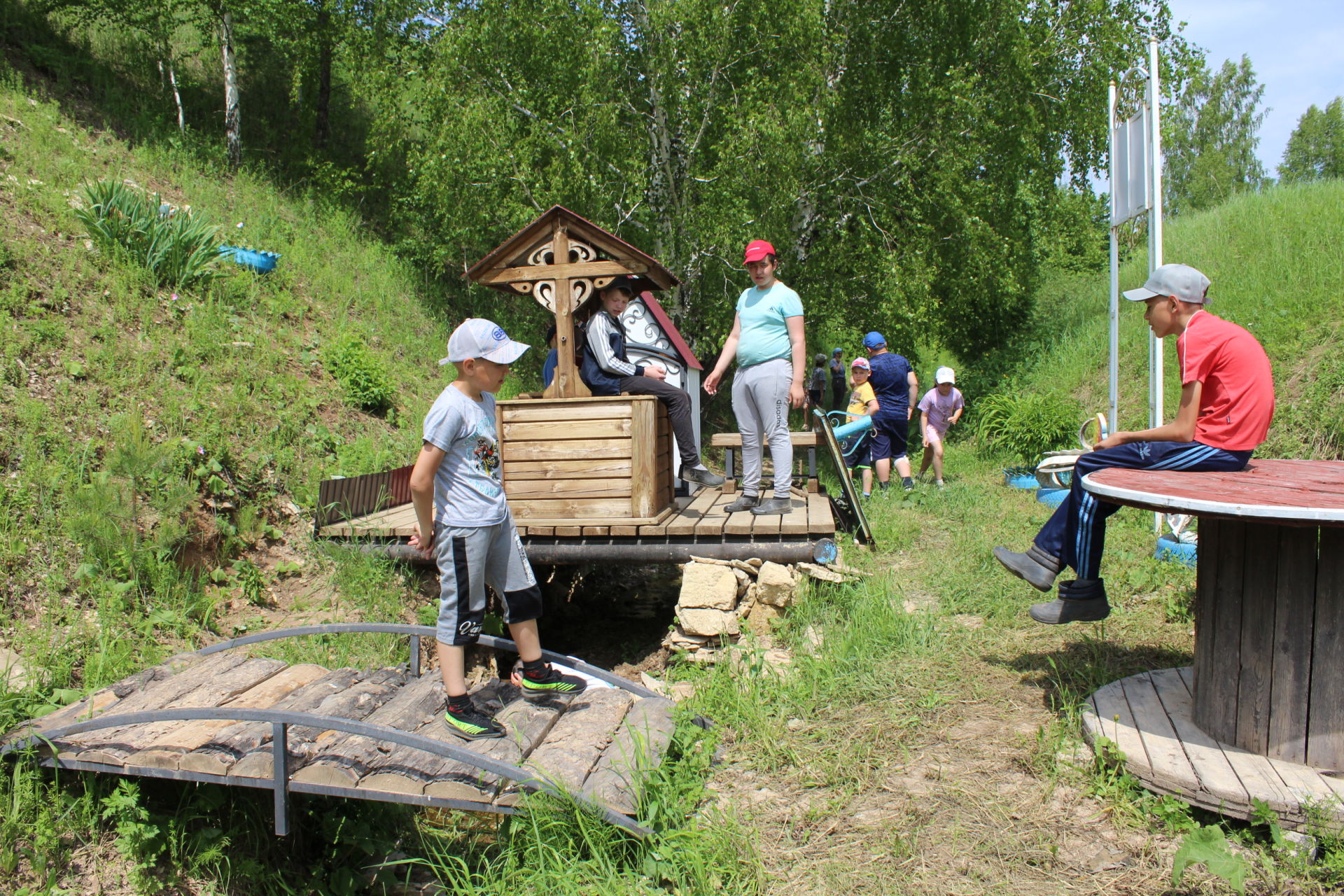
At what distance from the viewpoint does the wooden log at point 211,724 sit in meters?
3.29

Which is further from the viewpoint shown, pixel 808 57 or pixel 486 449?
pixel 808 57

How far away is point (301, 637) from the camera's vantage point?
514 cm

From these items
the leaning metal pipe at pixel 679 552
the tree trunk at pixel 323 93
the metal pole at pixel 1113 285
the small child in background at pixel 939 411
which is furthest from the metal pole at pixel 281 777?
the tree trunk at pixel 323 93

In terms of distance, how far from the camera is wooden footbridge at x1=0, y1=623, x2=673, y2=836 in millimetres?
3014

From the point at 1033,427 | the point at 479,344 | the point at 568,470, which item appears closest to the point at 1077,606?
the point at 479,344

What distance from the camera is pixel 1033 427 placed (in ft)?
35.2

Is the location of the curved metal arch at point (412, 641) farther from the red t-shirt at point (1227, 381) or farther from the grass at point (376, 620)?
the red t-shirt at point (1227, 381)

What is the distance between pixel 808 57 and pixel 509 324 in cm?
551

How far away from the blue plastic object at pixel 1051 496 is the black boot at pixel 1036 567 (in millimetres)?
4499

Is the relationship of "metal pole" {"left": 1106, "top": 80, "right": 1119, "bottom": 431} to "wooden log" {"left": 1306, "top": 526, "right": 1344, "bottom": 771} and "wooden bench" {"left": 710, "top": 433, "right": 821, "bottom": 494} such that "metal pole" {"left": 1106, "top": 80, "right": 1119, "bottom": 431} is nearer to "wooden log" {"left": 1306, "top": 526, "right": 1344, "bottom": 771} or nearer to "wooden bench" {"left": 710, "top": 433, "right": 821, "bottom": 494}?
"wooden bench" {"left": 710, "top": 433, "right": 821, "bottom": 494}

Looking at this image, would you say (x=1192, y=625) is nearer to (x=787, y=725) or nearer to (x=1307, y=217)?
(x=787, y=725)

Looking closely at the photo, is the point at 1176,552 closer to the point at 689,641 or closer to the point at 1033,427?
the point at 689,641

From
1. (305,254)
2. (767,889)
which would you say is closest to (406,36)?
(305,254)

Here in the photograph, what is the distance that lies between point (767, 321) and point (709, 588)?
1.71m
